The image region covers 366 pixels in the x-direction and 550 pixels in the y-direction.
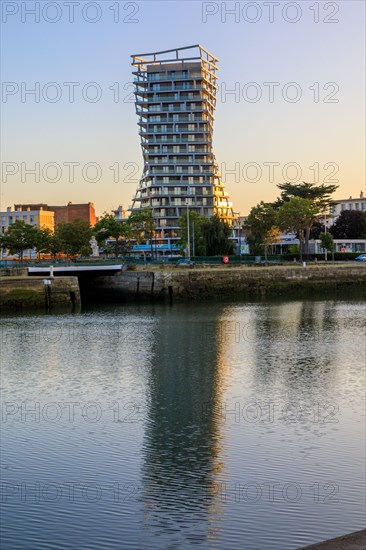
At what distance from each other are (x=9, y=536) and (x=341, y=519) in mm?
6929

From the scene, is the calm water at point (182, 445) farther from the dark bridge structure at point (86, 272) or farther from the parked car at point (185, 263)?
the parked car at point (185, 263)

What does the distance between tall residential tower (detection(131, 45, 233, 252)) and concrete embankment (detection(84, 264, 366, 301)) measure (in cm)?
8859

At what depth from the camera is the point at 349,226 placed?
178375 mm

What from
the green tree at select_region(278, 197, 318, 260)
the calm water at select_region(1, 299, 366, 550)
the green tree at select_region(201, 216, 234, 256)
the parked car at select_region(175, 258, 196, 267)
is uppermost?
the green tree at select_region(278, 197, 318, 260)

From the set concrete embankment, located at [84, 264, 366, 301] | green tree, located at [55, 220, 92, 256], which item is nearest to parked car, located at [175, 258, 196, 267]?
concrete embankment, located at [84, 264, 366, 301]

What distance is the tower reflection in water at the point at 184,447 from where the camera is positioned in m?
16.7

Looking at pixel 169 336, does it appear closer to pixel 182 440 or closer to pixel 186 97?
pixel 182 440

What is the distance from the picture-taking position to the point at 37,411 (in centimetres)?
2791

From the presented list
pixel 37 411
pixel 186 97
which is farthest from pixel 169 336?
pixel 186 97

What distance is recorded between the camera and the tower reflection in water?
16.7m

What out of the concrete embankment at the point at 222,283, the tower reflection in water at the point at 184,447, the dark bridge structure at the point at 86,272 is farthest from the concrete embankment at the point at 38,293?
the tower reflection in water at the point at 184,447

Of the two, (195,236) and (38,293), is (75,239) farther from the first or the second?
(38,293)

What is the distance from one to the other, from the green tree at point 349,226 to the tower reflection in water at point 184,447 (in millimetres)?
139745

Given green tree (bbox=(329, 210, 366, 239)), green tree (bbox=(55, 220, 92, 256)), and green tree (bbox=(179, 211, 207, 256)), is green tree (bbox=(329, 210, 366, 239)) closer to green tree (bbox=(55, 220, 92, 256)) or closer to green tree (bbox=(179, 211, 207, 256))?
green tree (bbox=(179, 211, 207, 256))
